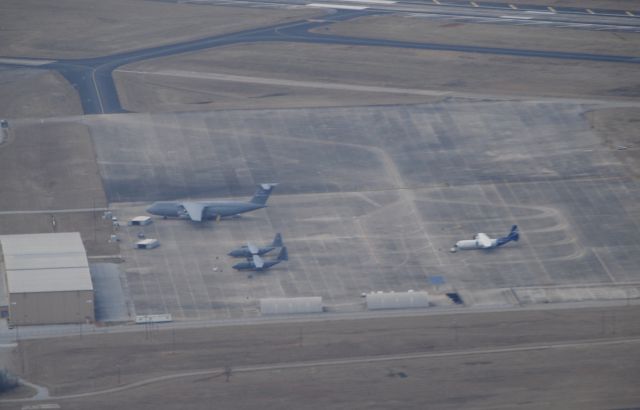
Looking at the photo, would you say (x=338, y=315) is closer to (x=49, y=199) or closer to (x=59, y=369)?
(x=59, y=369)

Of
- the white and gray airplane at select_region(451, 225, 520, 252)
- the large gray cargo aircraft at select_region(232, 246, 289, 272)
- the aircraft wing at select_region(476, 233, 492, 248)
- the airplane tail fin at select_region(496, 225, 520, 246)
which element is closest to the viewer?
the large gray cargo aircraft at select_region(232, 246, 289, 272)

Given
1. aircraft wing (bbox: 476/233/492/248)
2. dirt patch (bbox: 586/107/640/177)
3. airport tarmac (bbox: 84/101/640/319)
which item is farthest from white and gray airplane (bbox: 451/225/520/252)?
dirt patch (bbox: 586/107/640/177)

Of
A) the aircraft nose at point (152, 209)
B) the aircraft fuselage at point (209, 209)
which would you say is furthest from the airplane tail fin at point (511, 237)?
the aircraft nose at point (152, 209)

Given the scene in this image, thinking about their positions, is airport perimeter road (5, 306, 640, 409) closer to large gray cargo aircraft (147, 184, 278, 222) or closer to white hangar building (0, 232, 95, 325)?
white hangar building (0, 232, 95, 325)

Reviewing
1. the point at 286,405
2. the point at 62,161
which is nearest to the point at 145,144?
the point at 62,161

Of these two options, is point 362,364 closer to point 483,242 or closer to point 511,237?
point 483,242

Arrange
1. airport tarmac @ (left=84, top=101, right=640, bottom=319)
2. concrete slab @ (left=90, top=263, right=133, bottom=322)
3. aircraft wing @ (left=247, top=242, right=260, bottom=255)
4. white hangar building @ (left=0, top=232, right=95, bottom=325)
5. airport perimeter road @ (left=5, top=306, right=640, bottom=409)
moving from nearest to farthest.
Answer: airport perimeter road @ (left=5, top=306, right=640, bottom=409) < white hangar building @ (left=0, top=232, right=95, bottom=325) < concrete slab @ (left=90, top=263, right=133, bottom=322) < airport tarmac @ (left=84, top=101, right=640, bottom=319) < aircraft wing @ (left=247, top=242, right=260, bottom=255)

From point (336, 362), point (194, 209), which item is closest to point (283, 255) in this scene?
point (194, 209)

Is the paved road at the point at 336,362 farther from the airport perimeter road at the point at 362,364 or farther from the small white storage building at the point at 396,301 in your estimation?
the small white storage building at the point at 396,301

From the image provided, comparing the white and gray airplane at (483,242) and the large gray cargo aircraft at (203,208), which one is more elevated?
the large gray cargo aircraft at (203,208)
